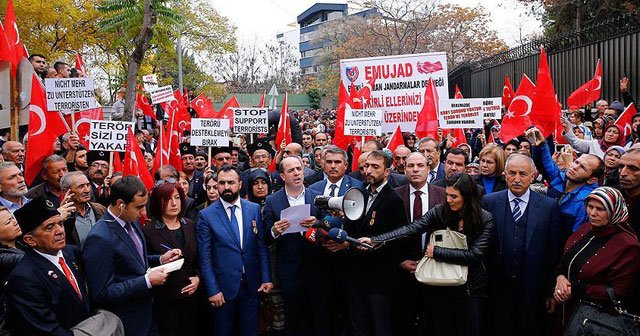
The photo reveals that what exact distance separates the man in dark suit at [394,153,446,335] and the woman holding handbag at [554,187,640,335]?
5.14 ft

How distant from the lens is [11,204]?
5.74 m

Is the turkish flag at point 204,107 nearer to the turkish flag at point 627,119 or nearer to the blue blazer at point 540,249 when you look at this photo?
the turkish flag at point 627,119

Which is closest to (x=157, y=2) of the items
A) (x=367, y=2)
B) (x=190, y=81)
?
(x=367, y=2)

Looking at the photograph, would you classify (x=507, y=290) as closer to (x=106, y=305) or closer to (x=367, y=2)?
(x=106, y=305)

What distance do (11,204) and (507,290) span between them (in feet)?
15.8

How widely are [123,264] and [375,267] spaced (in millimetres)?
2345

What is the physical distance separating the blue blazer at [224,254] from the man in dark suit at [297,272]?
20 cm

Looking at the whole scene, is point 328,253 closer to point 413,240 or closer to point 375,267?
point 375,267

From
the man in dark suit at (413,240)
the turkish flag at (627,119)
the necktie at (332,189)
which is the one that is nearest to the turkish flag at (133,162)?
the necktie at (332,189)

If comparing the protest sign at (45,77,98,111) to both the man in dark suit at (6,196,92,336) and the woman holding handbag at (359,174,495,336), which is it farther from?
the woman holding handbag at (359,174,495,336)

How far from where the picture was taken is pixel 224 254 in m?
5.93

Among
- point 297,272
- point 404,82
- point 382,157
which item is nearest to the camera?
point 382,157

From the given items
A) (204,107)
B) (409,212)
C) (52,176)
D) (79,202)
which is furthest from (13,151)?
(204,107)

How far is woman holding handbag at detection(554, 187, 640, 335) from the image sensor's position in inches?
175
